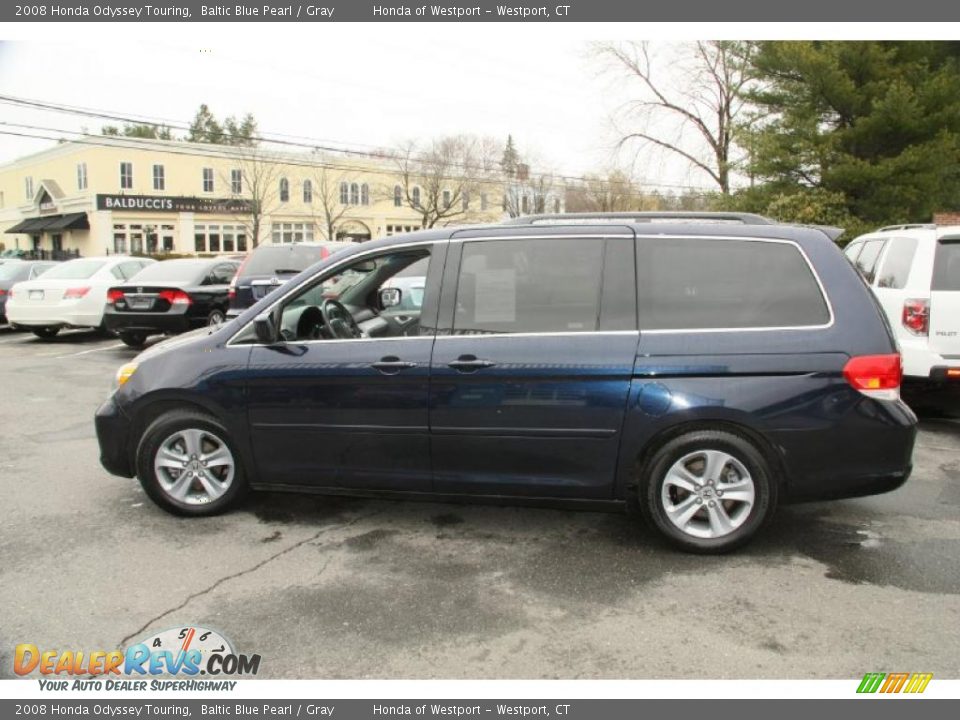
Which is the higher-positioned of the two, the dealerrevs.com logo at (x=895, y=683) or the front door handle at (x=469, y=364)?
the front door handle at (x=469, y=364)

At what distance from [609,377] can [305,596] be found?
6.20ft

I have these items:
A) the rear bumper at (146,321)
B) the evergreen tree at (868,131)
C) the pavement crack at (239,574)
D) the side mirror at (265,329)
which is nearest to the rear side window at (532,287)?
the side mirror at (265,329)

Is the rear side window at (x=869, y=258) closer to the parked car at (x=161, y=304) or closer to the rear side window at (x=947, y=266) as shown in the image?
the rear side window at (x=947, y=266)

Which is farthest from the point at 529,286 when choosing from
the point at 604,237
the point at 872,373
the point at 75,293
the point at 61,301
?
the point at 61,301

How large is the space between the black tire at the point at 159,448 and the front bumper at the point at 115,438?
13 cm

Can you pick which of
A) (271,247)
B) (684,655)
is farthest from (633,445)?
(271,247)

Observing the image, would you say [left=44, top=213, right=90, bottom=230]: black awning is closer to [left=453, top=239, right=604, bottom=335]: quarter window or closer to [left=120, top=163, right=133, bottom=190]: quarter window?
[left=120, top=163, right=133, bottom=190]: quarter window

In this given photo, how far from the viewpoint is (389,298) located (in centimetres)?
544

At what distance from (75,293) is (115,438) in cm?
945

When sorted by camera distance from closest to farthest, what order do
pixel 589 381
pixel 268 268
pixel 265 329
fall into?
1. pixel 589 381
2. pixel 265 329
3. pixel 268 268

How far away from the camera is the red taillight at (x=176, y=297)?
1127 centimetres

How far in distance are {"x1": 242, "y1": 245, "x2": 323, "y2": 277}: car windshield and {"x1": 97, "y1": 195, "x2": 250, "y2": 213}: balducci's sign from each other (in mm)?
39772

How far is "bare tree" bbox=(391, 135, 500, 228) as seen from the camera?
49812mm

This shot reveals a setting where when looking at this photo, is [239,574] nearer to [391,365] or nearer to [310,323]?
[391,365]
